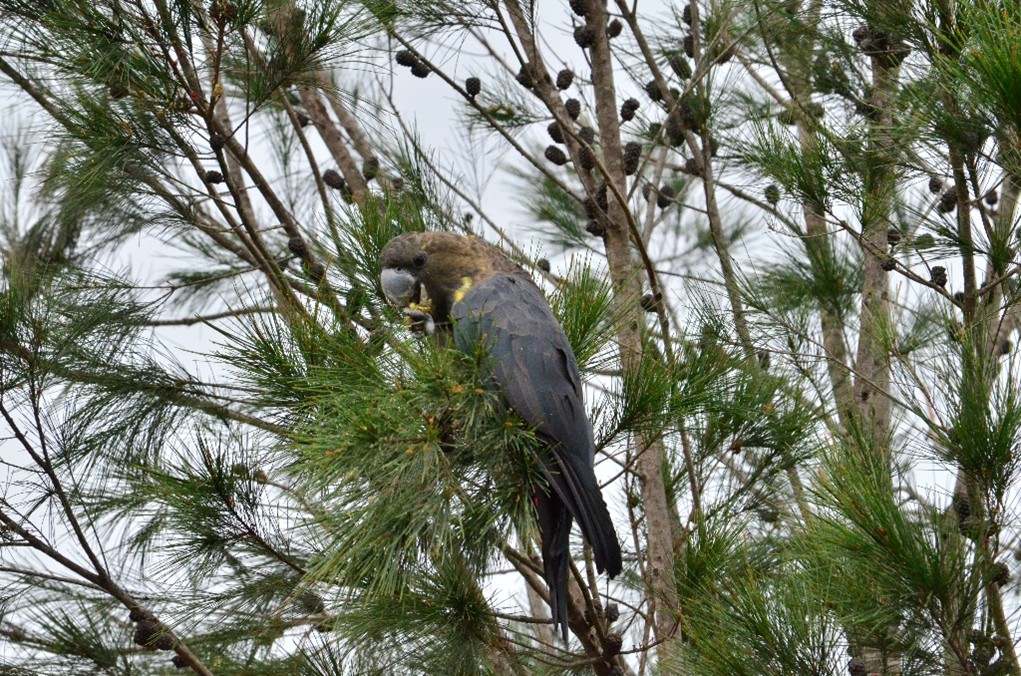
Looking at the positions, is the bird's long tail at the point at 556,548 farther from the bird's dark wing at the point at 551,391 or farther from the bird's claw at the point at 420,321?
the bird's claw at the point at 420,321

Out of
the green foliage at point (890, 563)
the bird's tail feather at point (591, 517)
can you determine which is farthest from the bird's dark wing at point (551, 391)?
the green foliage at point (890, 563)

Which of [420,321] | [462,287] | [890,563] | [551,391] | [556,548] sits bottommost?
[890,563]

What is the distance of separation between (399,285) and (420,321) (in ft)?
0.33

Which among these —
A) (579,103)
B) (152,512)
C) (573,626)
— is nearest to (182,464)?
(152,512)

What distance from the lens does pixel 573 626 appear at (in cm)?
255

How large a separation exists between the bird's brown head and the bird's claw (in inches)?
0.8

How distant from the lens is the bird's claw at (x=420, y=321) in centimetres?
259

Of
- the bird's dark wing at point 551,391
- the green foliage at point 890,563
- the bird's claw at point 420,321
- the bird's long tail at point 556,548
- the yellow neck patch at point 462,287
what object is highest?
the yellow neck patch at point 462,287

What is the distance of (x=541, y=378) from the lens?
7.84ft

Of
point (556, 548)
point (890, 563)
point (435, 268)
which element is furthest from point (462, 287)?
point (890, 563)

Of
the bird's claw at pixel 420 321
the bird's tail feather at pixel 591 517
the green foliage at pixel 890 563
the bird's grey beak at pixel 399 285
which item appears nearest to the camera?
the green foliage at pixel 890 563

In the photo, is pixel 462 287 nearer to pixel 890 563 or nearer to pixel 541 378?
pixel 541 378

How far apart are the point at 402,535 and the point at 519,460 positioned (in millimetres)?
251

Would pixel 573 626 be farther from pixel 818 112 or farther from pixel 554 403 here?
pixel 818 112
